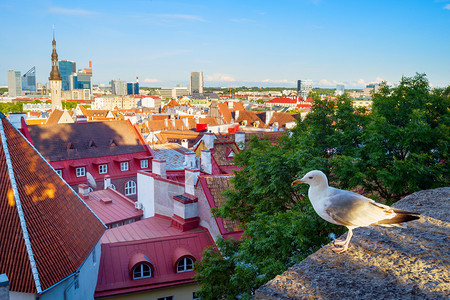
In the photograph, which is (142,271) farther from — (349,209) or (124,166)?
(124,166)

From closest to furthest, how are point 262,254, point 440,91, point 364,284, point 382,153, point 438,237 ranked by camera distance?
point 364,284 < point 438,237 < point 262,254 < point 382,153 < point 440,91

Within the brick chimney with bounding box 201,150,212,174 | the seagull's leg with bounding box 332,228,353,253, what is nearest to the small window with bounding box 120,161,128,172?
the brick chimney with bounding box 201,150,212,174

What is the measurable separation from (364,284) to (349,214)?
0.98 meters

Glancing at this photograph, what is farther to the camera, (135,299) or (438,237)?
(135,299)

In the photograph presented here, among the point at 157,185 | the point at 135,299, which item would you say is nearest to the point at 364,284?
the point at 135,299

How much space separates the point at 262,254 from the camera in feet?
37.0

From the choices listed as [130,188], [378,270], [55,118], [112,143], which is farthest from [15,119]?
[55,118]

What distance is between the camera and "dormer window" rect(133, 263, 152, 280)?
1566 cm

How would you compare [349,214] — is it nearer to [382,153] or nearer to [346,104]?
[382,153]

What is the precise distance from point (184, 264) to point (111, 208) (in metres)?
8.14

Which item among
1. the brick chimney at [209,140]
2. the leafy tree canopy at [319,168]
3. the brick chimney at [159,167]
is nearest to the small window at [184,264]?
the leafy tree canopy at [319,168]

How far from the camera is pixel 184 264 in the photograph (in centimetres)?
1642

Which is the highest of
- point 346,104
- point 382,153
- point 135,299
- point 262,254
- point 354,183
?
point 346,104

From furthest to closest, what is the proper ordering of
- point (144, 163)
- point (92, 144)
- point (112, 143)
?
point (144, 163)
point (112, 143)
point (92, 144)
